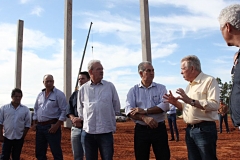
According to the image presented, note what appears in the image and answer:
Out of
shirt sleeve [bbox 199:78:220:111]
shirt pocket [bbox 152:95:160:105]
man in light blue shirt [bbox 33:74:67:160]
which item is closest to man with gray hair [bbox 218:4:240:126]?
shirt sleeve [bbox 199:78:220:111]

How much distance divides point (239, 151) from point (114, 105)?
5571mm

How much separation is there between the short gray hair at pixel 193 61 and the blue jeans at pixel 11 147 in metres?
3.36

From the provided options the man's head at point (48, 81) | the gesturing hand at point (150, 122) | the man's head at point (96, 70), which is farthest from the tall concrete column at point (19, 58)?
the gesturing hand at point (150, 122)

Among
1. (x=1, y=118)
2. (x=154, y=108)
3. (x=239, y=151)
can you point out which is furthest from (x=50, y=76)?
(x=239, y=151)

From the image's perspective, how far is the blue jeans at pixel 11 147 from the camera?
4963 millimetres

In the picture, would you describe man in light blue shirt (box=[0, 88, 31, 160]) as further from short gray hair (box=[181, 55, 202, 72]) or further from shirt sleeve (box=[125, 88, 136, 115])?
short gray hair (box=[181, 55, 202, 72])

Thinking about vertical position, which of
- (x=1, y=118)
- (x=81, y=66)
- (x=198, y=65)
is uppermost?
(x=81, y=66)

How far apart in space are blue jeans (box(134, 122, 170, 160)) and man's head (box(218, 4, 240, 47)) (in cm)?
186

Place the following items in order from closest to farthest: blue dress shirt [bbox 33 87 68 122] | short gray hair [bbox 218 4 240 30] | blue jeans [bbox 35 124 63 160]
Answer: short gray hair [bbox 218 4 240 30] → blue jeans [bbox 35 124 63 160] → blue dress shirt [bbox 33 87 68 122]

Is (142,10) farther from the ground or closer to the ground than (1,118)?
farther from the ground

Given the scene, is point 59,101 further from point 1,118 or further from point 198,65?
point 198,65

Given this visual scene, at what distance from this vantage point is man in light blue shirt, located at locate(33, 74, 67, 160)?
4.59 meters

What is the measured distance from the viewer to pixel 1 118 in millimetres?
5180

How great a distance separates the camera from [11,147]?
5090 mm
